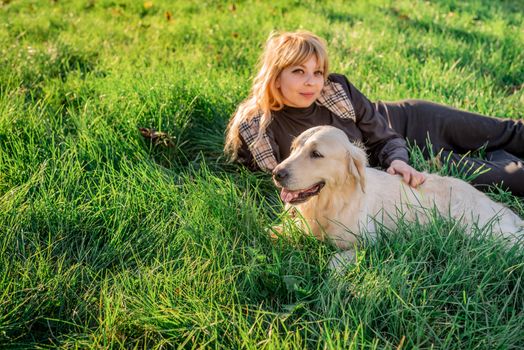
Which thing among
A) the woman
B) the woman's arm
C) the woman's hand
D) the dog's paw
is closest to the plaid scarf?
the woman

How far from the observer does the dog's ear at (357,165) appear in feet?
8.70

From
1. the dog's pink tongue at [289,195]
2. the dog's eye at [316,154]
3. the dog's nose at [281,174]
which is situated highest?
the dog's eye at [316,154]

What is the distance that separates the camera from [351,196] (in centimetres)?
275

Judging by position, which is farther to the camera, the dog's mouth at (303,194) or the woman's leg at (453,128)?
the woman's leg at (453,128)

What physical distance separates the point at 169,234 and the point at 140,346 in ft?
2.33

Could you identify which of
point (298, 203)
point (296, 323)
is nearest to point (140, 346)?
point (296, 323)

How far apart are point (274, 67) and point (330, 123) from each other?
0.53 metres

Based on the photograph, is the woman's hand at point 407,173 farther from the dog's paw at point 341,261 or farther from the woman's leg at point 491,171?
the dog's paw at point 341,261

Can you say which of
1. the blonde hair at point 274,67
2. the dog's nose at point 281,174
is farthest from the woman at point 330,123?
the dog's nose at point 281,174

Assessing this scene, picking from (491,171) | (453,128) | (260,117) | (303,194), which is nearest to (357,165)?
(303,194)

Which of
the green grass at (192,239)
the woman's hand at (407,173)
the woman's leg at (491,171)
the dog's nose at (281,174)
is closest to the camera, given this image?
the green grass at (192,239)

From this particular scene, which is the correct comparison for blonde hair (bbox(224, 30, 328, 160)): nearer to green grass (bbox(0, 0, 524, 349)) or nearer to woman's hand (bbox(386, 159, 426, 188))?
green grass (bbox(0, 0, 524, 349))

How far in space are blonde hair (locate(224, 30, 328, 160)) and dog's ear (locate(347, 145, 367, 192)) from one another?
0.85 meters

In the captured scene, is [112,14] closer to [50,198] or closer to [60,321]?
[50,198]
